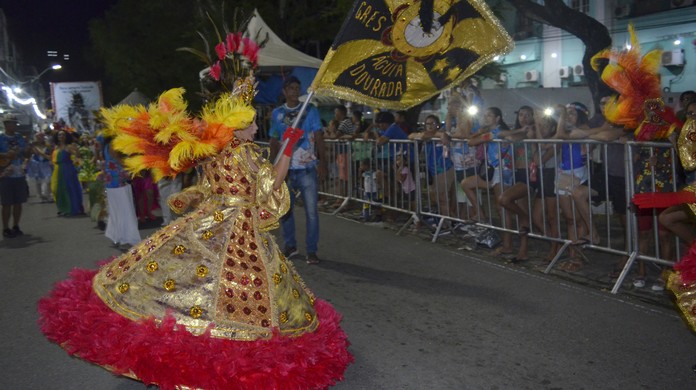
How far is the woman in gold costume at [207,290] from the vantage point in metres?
3.33


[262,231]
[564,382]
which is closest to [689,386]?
[564,382]

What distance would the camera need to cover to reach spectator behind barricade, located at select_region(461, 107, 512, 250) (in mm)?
7781

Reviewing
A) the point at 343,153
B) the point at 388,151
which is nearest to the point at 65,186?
the point at 343,153

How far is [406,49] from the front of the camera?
467 cm

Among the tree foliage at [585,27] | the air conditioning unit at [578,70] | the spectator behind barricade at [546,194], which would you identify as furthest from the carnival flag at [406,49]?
the air conditioning unit at [578,70]

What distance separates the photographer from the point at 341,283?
21.9 ft

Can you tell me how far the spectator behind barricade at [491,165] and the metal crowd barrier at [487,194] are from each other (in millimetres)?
60

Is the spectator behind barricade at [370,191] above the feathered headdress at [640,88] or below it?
below

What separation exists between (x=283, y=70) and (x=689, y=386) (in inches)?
474

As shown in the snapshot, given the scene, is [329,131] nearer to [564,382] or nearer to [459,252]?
[459,252]

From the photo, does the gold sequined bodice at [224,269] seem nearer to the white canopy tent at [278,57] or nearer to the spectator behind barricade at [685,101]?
the spectator behind barricade at [685,101]

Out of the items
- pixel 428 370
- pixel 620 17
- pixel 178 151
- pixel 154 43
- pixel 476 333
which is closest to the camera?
pixel 178 151

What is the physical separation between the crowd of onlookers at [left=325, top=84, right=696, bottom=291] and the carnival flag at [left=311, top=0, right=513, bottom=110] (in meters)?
1.65

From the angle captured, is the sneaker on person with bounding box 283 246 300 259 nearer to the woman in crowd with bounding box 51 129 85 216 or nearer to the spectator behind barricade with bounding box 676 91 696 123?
the spectator behind barricade with bounding box 676 91 696 123
